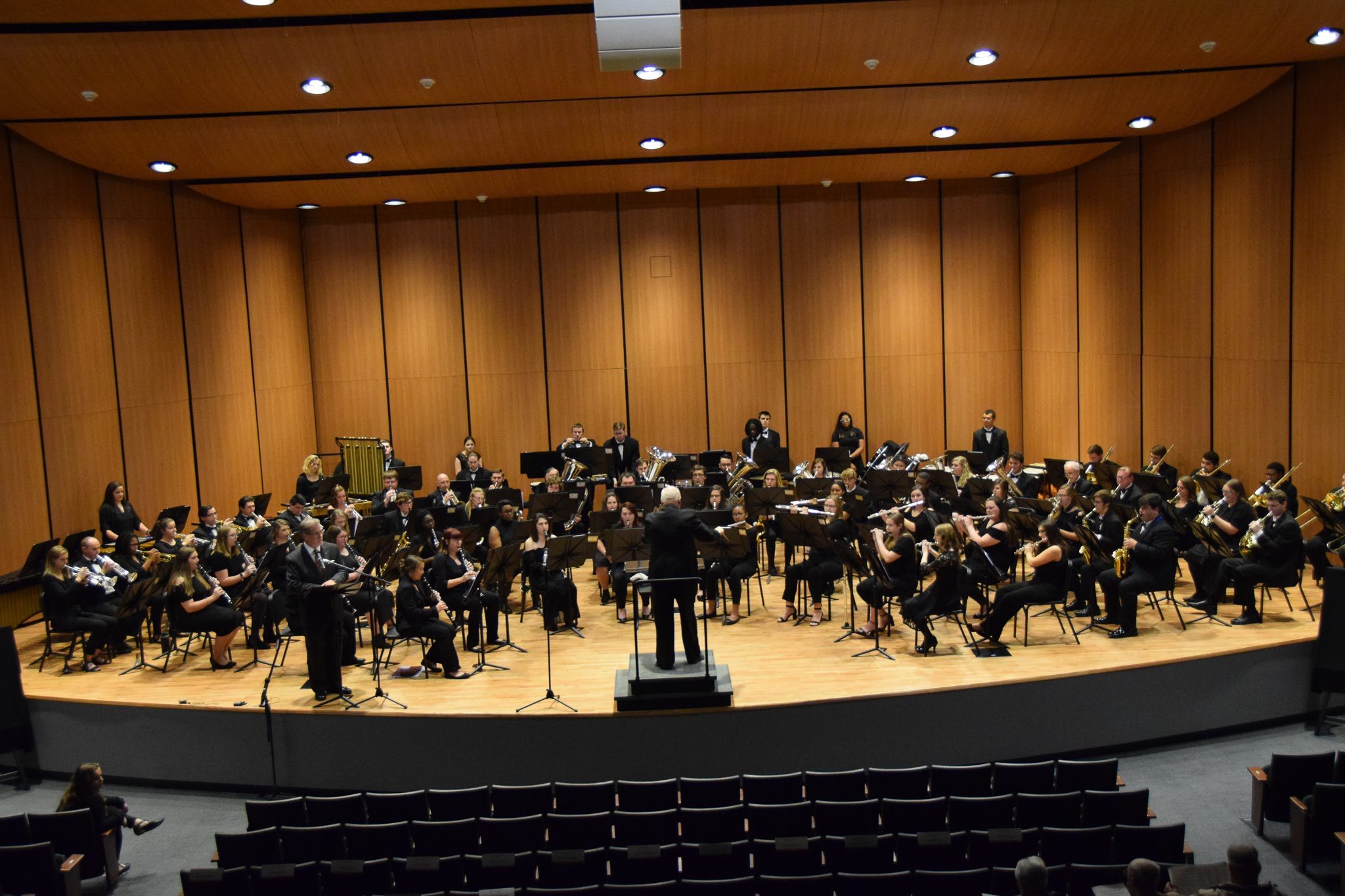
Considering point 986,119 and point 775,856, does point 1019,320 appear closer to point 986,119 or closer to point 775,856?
point 986,119

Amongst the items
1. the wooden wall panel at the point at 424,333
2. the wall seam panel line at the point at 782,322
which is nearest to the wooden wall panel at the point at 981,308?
the wall seam panel line at the point at 782,322

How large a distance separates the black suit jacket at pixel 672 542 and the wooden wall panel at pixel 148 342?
24.5 ft

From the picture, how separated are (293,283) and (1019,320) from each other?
1052 cm

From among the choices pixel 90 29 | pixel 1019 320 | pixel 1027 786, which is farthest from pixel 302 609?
pixel 1019 320

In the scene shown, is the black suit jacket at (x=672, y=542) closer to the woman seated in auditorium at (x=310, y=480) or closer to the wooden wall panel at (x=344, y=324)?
the woman seated in auditorium at (x=310, y=480)

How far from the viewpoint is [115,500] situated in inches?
443

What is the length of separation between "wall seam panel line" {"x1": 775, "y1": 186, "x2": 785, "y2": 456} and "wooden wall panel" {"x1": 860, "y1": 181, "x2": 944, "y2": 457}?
59 cm

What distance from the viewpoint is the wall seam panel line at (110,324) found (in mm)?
12211

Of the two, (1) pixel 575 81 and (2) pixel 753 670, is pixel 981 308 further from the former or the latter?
(2) pixel 753 670

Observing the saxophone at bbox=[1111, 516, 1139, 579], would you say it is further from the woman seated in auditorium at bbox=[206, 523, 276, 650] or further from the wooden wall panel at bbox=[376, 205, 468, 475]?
the wooden wall panel at bbox=[376, 205, 468, 475]

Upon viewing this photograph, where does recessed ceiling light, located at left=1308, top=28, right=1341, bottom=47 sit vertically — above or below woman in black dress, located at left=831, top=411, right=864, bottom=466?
above

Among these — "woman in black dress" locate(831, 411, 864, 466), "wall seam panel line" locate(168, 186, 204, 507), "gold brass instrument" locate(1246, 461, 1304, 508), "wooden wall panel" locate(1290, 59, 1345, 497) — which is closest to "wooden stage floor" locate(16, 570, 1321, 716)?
"gold brass instrument" locate(1246, 461, 1304, 508)

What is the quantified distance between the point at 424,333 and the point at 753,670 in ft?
29.7

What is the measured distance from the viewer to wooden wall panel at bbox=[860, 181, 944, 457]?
1612 centimetres
